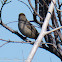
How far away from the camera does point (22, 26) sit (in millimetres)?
3412

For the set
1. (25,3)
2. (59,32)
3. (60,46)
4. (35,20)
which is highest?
(25,3)

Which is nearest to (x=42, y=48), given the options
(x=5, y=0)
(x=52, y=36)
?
(x=52, y=36)

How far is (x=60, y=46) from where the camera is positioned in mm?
2674

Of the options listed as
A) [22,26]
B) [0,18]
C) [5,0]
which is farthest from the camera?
[22,26]

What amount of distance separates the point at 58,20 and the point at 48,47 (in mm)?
507

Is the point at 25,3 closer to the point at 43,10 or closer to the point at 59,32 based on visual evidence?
the point at 43,10

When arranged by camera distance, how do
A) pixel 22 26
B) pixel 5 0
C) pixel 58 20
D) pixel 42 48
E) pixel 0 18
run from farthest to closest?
pixel 22 26
pixel 58 20
pixel 42 48
pixel 0 18
pixel 5 0

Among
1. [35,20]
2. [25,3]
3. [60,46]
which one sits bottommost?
[60,46]

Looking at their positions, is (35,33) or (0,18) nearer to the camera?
(0,18)

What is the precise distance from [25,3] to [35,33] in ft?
3.62

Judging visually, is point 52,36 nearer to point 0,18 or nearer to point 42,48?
point 42,48

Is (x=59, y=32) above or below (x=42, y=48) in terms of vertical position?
above

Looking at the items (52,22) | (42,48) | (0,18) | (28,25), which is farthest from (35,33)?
(0,18)

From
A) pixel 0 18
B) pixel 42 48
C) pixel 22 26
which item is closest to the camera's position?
pixel 0 18
